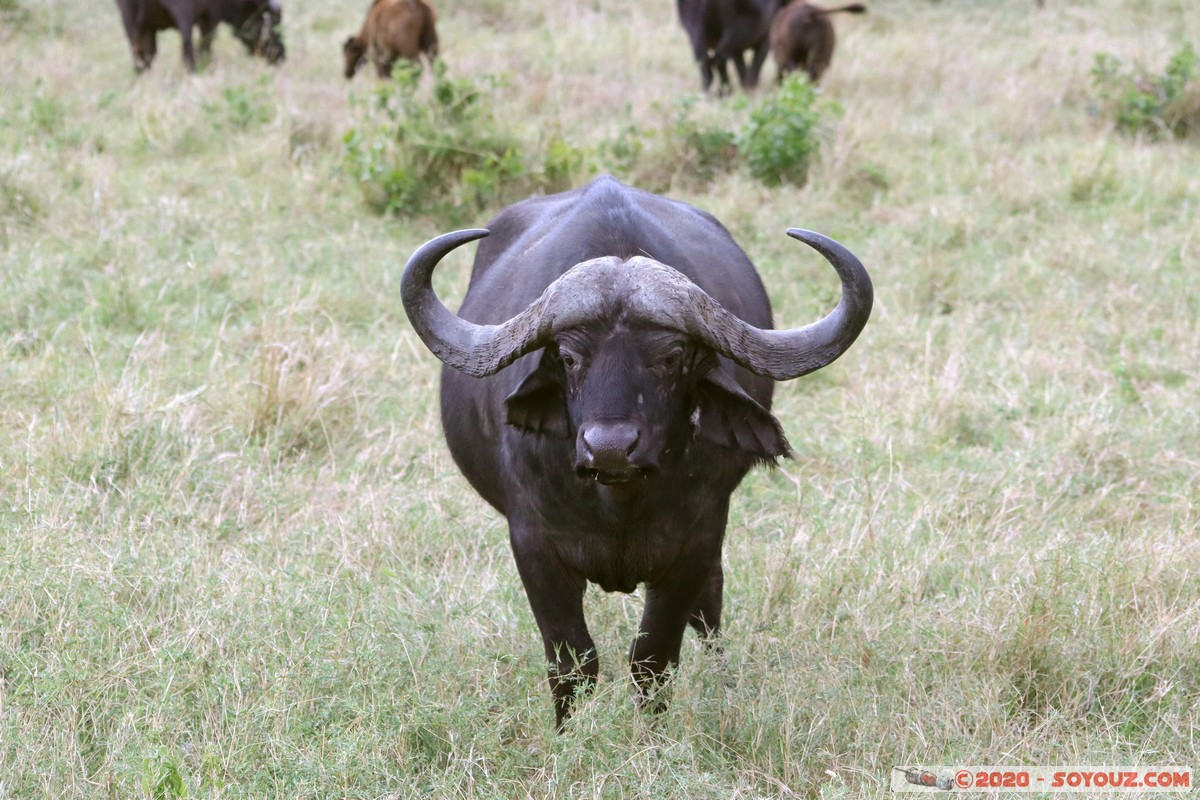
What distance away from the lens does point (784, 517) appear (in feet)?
15.8

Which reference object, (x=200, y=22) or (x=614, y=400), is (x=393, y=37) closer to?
(x=200, y=22)

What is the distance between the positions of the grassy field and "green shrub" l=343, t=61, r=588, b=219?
0.24 metres

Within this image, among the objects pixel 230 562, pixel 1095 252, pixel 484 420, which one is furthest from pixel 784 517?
pixel 1095 252

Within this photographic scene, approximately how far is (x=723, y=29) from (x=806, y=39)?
2.83 ft

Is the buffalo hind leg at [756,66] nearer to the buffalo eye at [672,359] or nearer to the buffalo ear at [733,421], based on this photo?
the buffalo ear at [733,421]

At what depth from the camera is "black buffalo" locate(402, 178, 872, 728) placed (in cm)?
298

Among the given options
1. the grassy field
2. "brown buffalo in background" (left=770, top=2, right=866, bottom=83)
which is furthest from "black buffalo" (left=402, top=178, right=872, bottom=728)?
"brown buffalo in background" (left=770, top=2, right=866, bottom=83)

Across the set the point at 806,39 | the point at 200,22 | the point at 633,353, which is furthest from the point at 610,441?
the point at 200,22

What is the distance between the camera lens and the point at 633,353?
9.73 feet

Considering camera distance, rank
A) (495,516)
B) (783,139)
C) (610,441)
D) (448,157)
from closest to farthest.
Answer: (610,441)
(495,516)
(448,157)
(783,139)

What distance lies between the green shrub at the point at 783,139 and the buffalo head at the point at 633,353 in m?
5.12

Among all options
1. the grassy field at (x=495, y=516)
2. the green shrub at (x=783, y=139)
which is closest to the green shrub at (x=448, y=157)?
the grassy field at (x=495, y=516)

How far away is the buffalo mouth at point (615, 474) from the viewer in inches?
112

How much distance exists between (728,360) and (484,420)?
2.40ft
